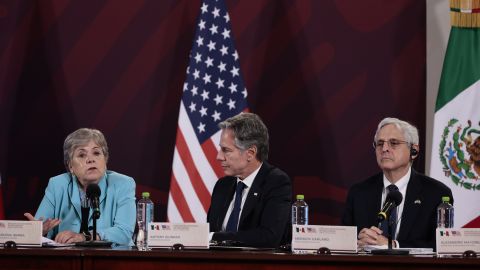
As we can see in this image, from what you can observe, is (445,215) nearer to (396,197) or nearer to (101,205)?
(396,197)

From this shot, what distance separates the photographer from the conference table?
3.41m

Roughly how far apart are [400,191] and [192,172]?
1858 millimetres

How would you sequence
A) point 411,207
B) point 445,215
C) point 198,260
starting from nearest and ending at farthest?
point 198,260
point 445,215
point 411,207

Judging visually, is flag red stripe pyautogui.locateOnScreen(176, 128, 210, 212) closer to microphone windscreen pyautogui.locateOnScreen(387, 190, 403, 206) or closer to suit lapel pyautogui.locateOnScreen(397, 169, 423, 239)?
suit lapel pyautogui.locateOnScreen(397, 169, 423, 239)

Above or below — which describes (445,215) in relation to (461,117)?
below

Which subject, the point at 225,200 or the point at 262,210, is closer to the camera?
the point at 262,210

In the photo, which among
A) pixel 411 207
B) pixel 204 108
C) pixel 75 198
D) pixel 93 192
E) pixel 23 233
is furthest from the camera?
pixel 204 108

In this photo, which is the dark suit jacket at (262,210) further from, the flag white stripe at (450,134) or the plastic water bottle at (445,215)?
the flag white stripe at (450,134)

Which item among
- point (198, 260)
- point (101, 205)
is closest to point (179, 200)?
point (101, 205)

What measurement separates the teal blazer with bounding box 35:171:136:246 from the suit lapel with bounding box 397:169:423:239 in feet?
5.02

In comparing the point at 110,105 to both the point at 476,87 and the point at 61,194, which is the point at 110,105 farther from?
the point at 476,87

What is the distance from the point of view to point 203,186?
239 inches

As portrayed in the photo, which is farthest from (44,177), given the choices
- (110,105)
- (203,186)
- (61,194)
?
(61,194)

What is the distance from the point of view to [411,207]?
182 inches
